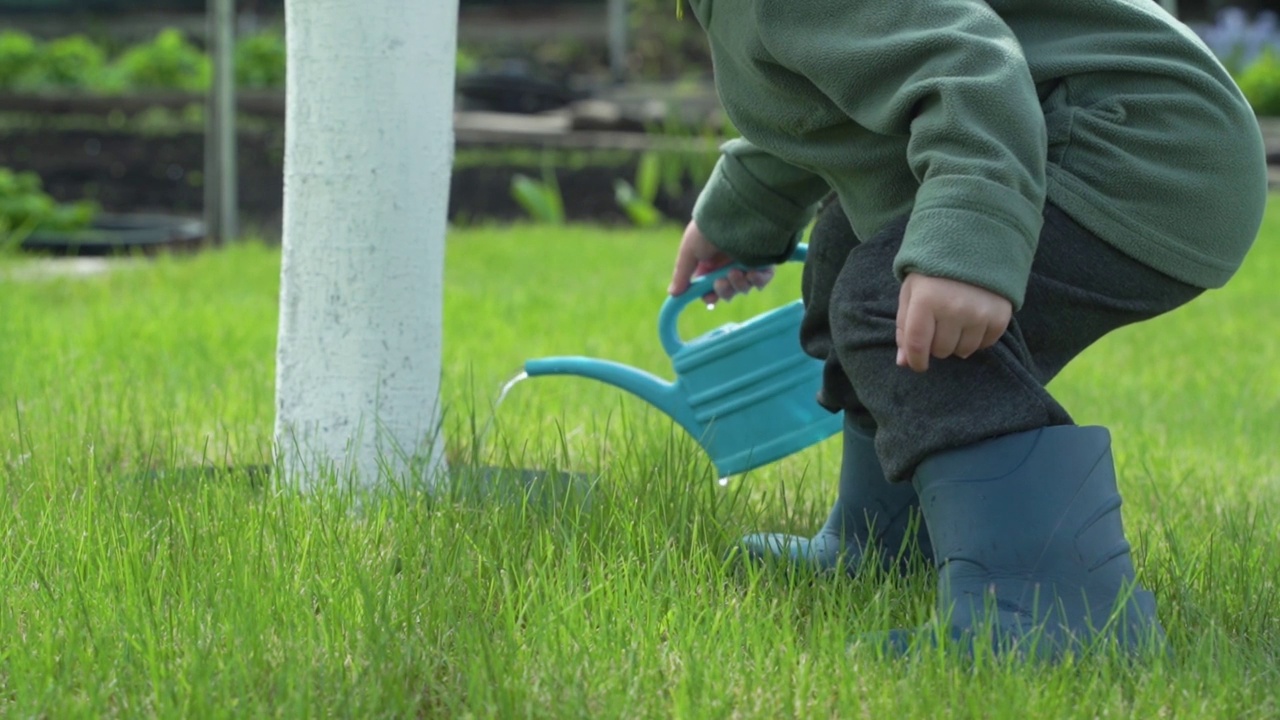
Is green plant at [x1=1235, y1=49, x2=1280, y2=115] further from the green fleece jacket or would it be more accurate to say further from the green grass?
the green fleece jacket

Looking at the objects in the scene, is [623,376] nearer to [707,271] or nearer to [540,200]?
[707,271]

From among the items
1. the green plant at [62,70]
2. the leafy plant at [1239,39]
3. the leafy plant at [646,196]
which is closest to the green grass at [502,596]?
the leafy plant at [646,196]

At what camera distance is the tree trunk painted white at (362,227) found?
2191 millimetres

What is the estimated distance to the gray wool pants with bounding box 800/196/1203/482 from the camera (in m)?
1.64

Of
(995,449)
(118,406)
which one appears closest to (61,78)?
(118,406)

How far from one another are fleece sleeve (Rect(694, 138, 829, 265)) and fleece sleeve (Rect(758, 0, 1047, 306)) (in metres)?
0.43

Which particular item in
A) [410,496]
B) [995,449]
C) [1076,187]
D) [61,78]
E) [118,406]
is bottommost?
[61,78]

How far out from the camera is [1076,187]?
5.62 feet

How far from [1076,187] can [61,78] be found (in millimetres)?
11017

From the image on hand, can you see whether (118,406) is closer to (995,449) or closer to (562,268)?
(995,449)

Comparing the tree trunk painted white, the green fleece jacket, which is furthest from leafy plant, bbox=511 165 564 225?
the green fleece jacket

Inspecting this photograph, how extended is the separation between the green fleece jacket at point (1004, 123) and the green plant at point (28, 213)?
15.1 ft

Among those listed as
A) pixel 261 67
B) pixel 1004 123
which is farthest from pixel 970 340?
pixel 261 67

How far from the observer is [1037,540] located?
162 cm
